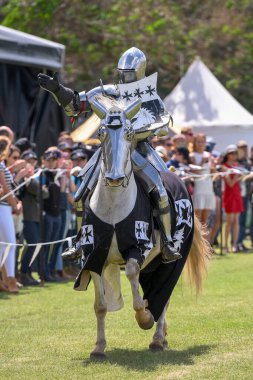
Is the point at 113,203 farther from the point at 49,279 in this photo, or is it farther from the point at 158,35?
the point at 158,35

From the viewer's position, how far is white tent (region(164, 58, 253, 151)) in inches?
1005

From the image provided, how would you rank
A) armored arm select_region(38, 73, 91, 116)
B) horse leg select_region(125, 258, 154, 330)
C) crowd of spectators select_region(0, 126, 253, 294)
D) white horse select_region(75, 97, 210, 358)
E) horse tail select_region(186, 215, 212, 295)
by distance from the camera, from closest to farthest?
white horse select_region(75, 97, 210, 358)
horse leg select_region(125, 258, 154, 330)
armored arm select_region(38, 73, 91, 116)
horse tail select_region(186, 215, 212, 295)
crowd of spectators select_region(0, 126, 253, 294)

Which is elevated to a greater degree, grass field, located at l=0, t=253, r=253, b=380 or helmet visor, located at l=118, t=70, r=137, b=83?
helmet visor, located at l=118, t=70, r=137, b=83

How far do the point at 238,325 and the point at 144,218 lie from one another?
85.1 inches

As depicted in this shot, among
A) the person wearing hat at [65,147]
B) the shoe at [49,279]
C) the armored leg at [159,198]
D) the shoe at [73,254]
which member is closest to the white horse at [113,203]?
the armored leg at [159,198]

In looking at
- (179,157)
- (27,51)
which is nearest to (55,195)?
(179,157)

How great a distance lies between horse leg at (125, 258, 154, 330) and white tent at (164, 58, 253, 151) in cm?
1673

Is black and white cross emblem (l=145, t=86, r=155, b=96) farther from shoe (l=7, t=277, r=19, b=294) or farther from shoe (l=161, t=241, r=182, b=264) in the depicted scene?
shoe (l=7, t=277, r=19, b=294)

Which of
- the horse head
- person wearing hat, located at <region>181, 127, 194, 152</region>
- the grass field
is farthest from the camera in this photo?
person wearing hat, located at <region>181, 127, 194, 152</region>

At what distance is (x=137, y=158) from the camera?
9.02m

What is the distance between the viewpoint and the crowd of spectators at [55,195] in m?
13.4

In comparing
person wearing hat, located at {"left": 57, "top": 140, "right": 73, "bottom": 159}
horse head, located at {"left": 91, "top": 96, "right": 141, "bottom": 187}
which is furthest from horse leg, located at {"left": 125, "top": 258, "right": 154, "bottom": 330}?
person wearing hat, located at {"left": 57, "top": 140, "right": 73, "bottom": 159}

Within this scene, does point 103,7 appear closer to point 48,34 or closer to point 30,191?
point 48,34

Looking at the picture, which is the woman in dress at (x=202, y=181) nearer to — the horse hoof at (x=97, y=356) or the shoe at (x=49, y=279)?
the shoe at (x=49, y=279)
